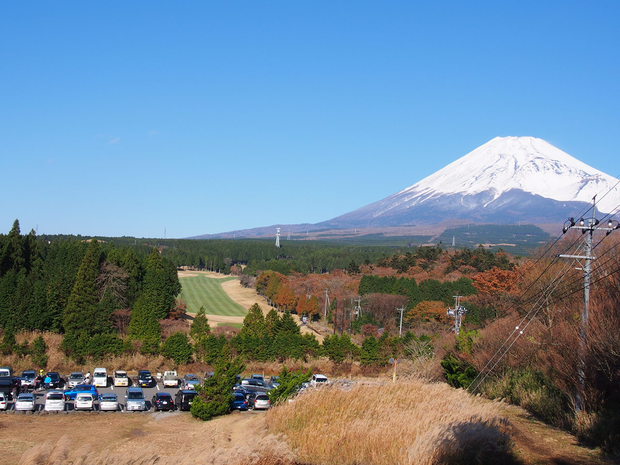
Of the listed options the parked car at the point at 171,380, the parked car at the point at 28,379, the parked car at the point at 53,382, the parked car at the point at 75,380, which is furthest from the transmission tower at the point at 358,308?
the parked car at the point at 28,379

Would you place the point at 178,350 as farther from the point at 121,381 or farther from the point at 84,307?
the point at 84,307

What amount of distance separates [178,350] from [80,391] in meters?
10.5

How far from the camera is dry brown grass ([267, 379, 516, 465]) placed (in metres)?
10.2

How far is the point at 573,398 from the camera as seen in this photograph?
1423cm

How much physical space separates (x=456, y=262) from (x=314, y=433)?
71.2 m

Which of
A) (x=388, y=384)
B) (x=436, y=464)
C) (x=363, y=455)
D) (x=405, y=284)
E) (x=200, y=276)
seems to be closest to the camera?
(x=436, y=464)

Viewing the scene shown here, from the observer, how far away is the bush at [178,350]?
3650 cm

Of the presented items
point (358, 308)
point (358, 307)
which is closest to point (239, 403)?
point (358, 307)

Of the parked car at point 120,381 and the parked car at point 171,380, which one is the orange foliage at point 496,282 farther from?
the parked car at point 120,381

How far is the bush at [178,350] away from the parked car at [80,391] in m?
7.83

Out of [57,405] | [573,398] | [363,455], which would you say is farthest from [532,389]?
[57,405]

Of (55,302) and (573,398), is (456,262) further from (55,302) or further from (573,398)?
(573,398)

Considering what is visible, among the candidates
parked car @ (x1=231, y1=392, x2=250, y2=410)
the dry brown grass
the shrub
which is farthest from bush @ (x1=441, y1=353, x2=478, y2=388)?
the dry brown grass

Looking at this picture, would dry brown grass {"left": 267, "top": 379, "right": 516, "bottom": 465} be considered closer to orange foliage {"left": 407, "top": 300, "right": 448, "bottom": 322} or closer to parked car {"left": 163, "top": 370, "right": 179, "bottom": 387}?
parked car {"left": 163, "top": 370, "right": 179, "bottom": 387}
